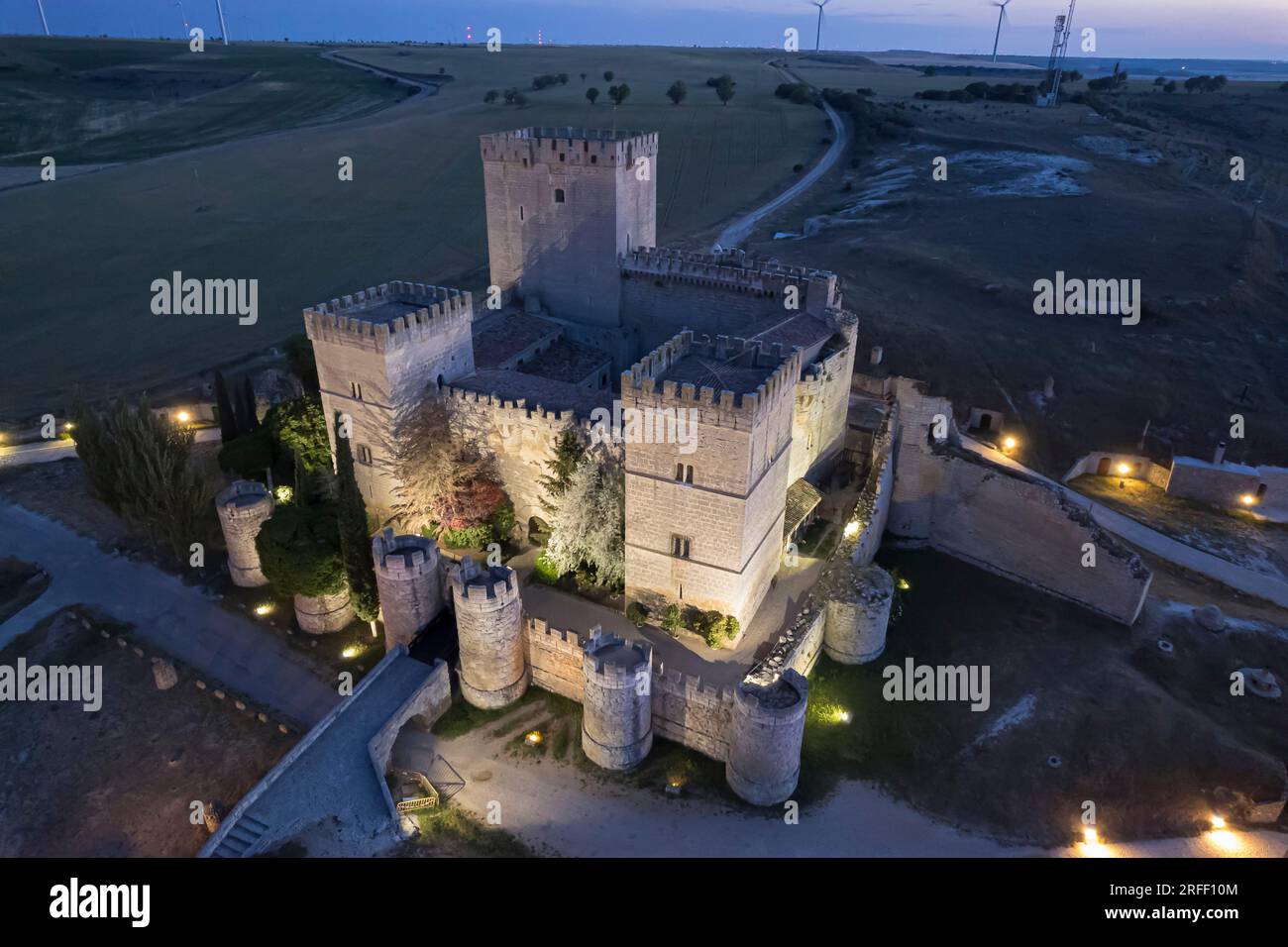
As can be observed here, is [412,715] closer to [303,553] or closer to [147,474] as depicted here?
[303,553]

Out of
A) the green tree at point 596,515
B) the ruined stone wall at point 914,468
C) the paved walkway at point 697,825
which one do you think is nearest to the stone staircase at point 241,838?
the paved walkway at point 697,825

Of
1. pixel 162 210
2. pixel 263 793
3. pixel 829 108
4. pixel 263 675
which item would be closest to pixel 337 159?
pixel 162 210

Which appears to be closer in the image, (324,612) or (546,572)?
(324,612)

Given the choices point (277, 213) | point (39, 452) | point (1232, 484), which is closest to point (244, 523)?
point (39, 452)

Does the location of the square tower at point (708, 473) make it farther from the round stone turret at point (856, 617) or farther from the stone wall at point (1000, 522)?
the stone wall at point (1000, 522)
